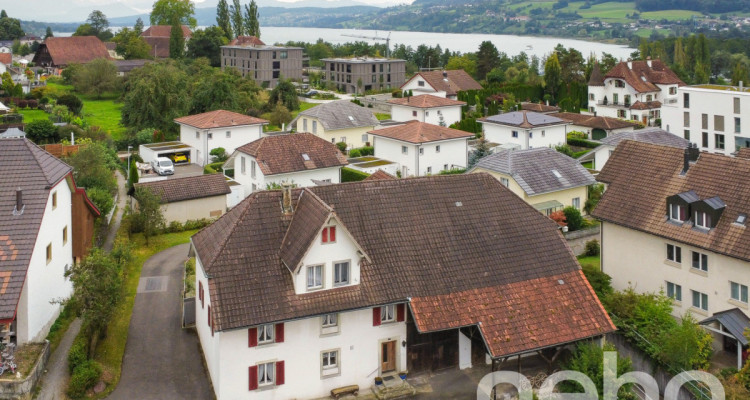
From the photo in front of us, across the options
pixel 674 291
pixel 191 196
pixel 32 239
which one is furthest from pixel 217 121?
pixel 674 291

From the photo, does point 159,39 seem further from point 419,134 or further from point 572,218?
point 572,218

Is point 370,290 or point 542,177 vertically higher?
point 542,177

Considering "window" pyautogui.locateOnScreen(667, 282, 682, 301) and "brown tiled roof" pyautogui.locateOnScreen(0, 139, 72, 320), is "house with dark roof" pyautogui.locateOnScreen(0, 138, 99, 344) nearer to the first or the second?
"brown tiled roof" pyautogui.locateOnScreen(0, 139, 72, 320)

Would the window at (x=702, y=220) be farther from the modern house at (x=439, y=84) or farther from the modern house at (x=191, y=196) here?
the modern house at (x=439, y=84)

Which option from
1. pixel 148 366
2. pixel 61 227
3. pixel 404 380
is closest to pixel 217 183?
pixel 61 227

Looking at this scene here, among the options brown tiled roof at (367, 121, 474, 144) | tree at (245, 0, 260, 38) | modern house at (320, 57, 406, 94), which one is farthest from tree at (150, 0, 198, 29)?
brown tiled roof at (367, 121, 474, 144)

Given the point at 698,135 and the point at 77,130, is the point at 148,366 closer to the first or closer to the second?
the point at 77,130
